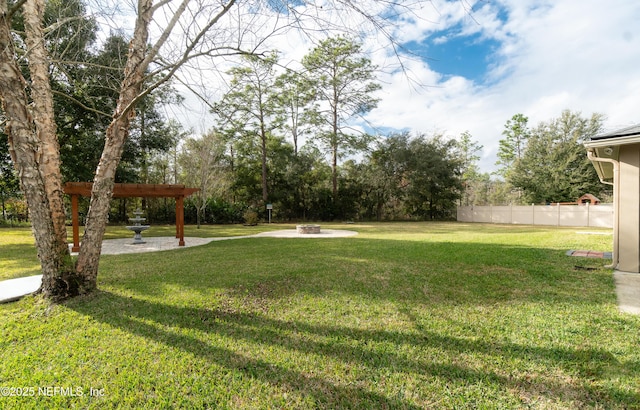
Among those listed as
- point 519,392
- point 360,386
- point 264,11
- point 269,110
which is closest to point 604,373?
point 519,392

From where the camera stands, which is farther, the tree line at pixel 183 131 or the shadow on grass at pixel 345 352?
the tree line at pixel 183 131

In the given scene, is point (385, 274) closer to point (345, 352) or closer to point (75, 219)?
point (345, 352)

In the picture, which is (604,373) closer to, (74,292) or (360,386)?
(360,386)

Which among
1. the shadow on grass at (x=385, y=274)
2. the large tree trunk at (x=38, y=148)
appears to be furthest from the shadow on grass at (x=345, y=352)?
the shadow on grass at (x=385, y=274)

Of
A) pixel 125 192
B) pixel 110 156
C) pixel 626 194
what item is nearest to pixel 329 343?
pixel 110 156

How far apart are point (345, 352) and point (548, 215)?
21.6 meters

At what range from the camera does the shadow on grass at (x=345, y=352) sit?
1.81 m

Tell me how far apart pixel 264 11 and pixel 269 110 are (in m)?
20.4

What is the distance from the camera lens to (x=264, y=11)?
115 inches

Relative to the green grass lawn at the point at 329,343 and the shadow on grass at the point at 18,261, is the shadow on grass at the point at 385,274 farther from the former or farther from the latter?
the shadow on grass at the point at 18,261

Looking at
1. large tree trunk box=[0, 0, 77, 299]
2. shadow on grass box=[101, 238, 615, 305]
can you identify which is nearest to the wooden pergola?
shadow on grass box=[101, 238, 615, 305]

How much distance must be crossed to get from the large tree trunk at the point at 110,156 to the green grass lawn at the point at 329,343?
542 mm

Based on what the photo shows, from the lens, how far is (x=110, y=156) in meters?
3.66

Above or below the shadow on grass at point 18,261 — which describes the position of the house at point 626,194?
above
